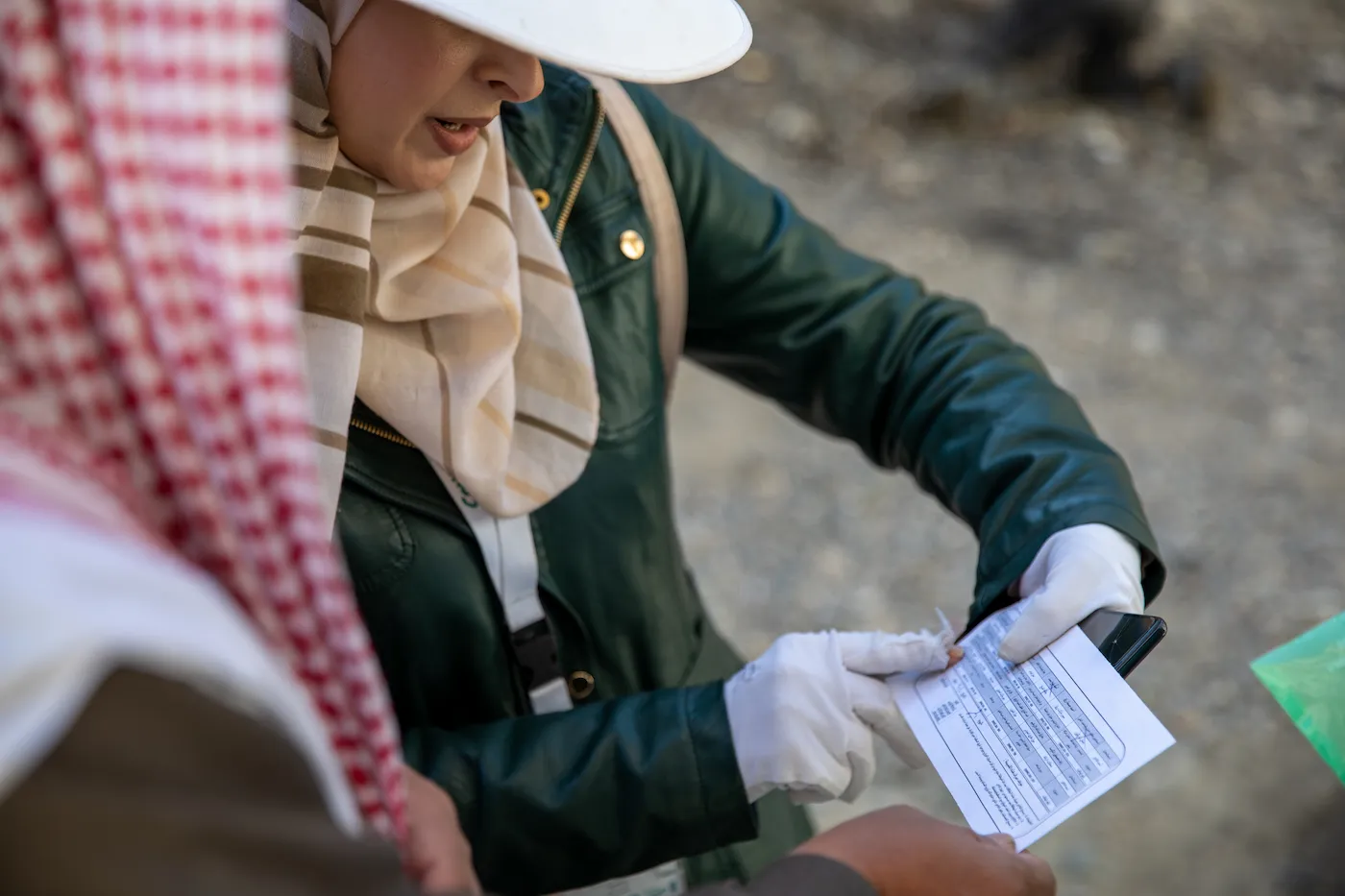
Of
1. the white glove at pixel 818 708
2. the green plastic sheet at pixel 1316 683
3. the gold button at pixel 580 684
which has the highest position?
the green plastic sheet at pixel 1316 683

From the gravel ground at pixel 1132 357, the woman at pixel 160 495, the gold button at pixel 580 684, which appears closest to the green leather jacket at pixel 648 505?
the gold button at pixel 580 684

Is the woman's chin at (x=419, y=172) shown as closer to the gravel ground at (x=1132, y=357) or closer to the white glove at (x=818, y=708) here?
the white glove at (x=818, y=708)

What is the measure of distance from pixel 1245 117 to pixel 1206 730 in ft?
8.53

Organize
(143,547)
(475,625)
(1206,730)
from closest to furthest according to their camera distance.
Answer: (143,547), (475,625), (1206,730)

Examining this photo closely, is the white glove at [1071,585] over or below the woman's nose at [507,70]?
below

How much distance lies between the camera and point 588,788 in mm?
1083

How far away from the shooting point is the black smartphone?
0.97 metres

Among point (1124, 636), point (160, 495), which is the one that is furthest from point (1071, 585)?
point (160, 495)

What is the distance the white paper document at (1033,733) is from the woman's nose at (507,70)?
0.64 metres

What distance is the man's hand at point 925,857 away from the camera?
0.85m

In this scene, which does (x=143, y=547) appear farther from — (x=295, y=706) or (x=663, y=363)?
(x=663, y=363)

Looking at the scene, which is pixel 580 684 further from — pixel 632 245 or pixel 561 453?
pixel 632 245

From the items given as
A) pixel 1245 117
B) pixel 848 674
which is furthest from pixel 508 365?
pixel 1245 117

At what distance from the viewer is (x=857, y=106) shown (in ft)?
14.3
